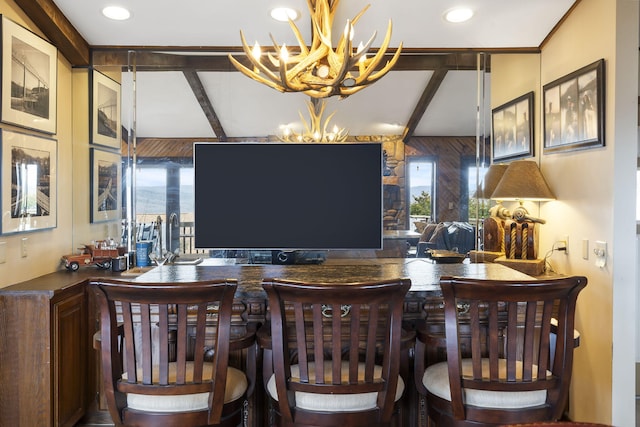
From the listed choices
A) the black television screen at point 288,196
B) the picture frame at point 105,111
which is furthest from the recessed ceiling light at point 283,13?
the picture frame at point 105,111

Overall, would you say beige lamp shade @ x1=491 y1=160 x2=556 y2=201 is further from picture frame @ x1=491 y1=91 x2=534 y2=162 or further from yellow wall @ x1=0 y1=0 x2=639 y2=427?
picture frame @ x1=491 y1=91 x2=534 y2=162

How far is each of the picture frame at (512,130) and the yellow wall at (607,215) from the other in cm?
44

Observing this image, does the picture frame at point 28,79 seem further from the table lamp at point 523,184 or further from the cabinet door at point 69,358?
the table lamp at point 523,184

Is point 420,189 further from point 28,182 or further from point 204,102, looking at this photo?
point 28,182

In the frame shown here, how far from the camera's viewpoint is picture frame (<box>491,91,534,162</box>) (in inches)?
135

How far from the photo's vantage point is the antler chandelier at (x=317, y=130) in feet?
11.3

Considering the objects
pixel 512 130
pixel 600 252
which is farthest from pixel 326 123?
pixel 600 252

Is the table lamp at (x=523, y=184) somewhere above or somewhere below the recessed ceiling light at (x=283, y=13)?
below

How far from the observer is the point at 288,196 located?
2.73 m

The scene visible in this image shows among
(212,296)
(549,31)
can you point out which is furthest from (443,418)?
(549,31)

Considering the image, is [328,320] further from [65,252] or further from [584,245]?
[65,252]

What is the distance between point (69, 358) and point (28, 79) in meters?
1.69

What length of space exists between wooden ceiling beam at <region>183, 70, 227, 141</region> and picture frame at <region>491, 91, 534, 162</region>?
210 centimetres

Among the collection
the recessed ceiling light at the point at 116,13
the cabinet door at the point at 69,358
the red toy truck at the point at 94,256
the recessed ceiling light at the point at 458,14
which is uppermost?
the recessed ceiling light at the point at 458,14
